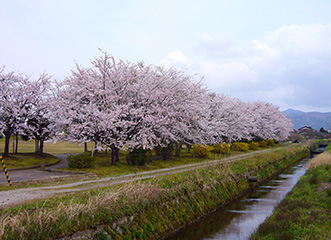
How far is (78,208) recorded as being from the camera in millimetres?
9570

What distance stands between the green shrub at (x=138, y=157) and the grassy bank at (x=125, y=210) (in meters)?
9.20

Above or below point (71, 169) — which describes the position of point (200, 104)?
above

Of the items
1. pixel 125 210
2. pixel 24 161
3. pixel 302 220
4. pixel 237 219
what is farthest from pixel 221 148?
pixel 125 210

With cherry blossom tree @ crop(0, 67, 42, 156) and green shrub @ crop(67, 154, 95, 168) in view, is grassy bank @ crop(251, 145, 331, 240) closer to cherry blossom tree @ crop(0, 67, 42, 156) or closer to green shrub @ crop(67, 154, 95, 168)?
green shrub @ crop(67, 154, 95, 168)

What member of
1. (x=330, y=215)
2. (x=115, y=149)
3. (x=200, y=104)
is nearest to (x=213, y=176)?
(x=330, y=215)

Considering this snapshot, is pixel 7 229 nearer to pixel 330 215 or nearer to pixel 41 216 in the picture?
pixel 41 216

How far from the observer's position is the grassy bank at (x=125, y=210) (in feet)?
27.8

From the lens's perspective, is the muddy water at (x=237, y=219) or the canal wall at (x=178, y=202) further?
the muddy water at (x=237, y=219)

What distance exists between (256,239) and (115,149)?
18.2 meters

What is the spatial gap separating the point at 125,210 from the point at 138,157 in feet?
56.3

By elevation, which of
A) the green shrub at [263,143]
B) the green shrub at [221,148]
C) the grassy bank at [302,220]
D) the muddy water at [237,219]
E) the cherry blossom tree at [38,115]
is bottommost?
the muddy water at [237,219]

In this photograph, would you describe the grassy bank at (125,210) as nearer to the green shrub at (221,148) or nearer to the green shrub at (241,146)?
the green shrub at (221,148)

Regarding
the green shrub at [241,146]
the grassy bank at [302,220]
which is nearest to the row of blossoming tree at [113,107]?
the grassy bank at [302,220]

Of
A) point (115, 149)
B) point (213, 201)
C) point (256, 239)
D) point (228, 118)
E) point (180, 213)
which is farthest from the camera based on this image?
point (228, 118)
